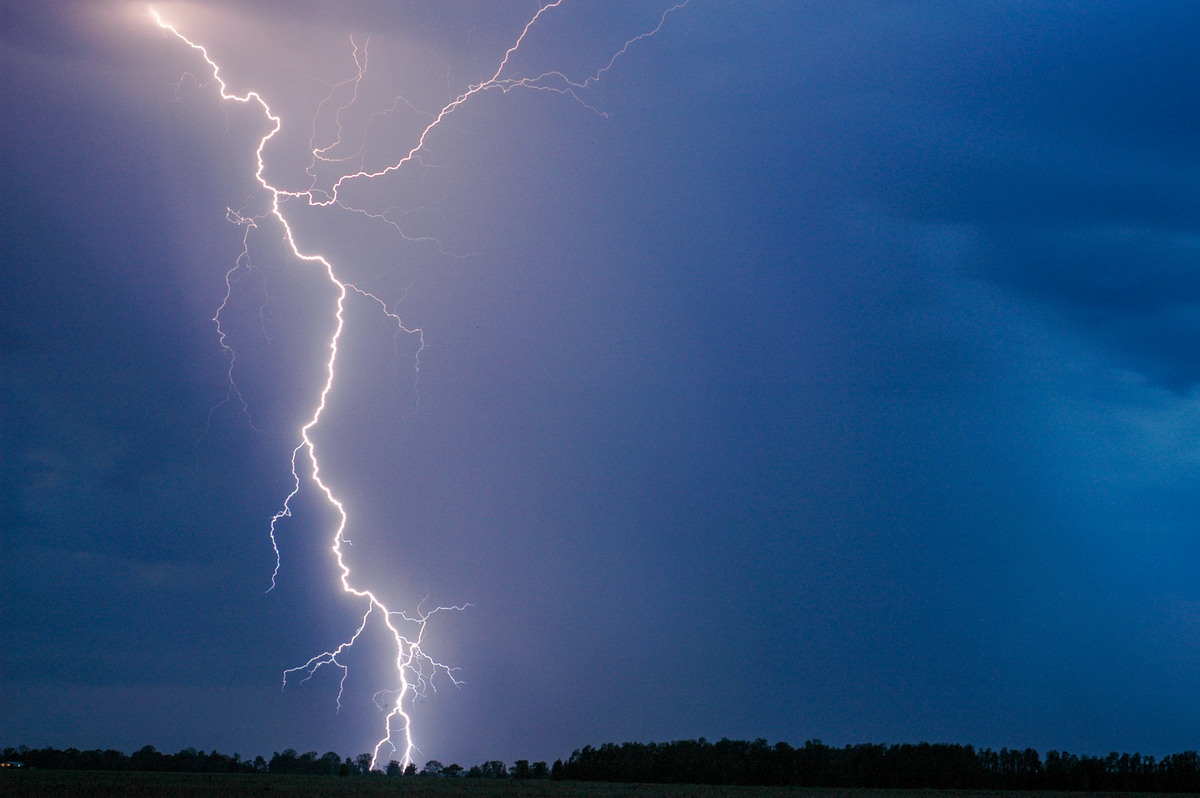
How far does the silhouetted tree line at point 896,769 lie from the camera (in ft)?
147

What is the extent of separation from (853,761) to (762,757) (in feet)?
14.5

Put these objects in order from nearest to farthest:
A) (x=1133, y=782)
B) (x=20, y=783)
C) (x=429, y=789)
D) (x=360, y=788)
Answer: (x=20, y=783) < (x=360, y=788) < (x=429, y=789) < (x=1133, y=782)

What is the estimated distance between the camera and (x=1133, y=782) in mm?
43781

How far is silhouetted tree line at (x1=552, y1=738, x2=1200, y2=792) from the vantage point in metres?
44.8

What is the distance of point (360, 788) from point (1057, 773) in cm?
3267

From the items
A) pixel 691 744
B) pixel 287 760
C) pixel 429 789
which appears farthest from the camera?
pixel 287 760

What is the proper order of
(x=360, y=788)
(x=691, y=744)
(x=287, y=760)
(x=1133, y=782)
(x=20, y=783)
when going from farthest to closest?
(x=287, y=760) < (x=691, y=744) < (x=1133, y=782) < (x=360, y=788) < (x=20, y=783)

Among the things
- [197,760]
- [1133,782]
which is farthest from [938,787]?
[197,760]

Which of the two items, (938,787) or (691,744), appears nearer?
(938,787)

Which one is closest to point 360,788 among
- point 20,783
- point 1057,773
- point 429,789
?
point 429,789

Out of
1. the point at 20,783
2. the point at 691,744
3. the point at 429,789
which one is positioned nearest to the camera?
the point at 20,783

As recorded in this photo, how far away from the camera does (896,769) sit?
4794cm

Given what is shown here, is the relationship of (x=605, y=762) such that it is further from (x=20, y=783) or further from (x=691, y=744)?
(x=20, y=783)

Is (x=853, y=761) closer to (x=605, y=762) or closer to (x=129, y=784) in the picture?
(x=605, y=762)
